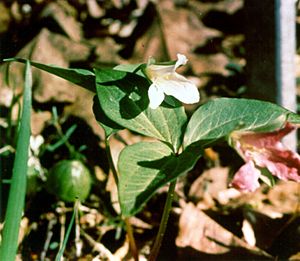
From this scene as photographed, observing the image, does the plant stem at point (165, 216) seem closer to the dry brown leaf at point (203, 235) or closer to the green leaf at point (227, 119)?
the green leaf at point (227, 119)

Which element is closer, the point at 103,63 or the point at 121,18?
the point at 103,63

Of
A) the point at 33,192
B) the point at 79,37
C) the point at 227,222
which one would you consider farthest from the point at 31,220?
the point at 79,37

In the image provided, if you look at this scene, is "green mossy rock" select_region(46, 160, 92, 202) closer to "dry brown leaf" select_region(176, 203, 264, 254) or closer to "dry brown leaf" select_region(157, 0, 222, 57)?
"dry brown leaf" select_region(176, 203, 264, 254)

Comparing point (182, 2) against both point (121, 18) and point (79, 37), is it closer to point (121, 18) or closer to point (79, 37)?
point (121, 18)

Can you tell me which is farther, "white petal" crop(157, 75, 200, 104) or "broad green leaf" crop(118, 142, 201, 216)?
"white petal" crop(157, 75, 200, 104)

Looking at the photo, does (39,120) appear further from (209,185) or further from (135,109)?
(135,109)

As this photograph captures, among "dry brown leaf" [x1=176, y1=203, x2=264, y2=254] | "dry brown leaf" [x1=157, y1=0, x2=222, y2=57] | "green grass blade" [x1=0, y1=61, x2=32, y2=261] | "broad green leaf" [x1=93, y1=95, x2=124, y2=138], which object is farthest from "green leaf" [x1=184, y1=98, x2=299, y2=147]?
"dry brown leaf" [x1=157, y1=0, x2=222, y2=57]
